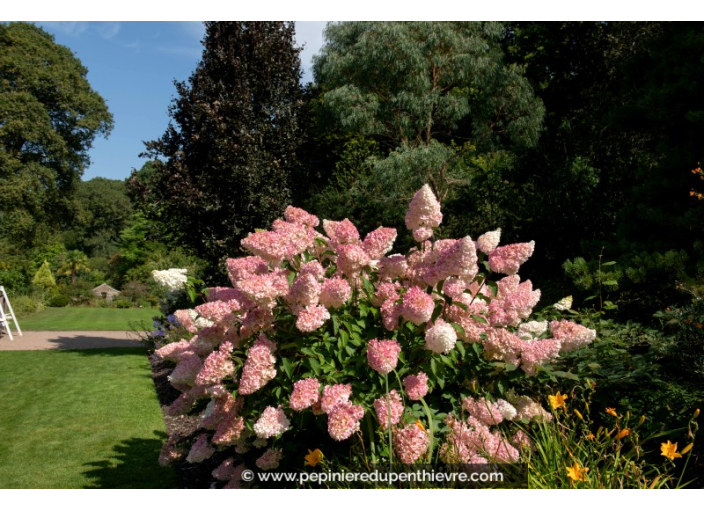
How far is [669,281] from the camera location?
5.45 metres

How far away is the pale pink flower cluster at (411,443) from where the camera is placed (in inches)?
96.4

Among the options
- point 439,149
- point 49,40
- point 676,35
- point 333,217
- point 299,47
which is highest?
point 49,40

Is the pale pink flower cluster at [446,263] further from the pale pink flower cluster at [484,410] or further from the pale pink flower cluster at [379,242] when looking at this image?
the pale pink flower cluster at [484,410]

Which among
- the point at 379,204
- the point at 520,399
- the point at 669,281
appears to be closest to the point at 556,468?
the point at 520,399

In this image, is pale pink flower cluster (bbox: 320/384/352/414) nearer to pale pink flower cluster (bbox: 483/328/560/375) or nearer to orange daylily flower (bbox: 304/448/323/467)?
orange daylily flower (bbox: 304/448/323/467)

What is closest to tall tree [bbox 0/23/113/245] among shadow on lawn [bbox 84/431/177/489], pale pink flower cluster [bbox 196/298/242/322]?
shadow on lawn [bbox 84/431/177/489]

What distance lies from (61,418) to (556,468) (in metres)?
4.52

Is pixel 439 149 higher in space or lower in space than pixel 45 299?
higher

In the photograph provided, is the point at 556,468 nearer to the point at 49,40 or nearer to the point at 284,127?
the point at 284,127

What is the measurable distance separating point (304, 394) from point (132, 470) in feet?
7.19

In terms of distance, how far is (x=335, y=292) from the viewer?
8.30 feet

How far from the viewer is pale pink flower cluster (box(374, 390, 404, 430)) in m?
2.46
